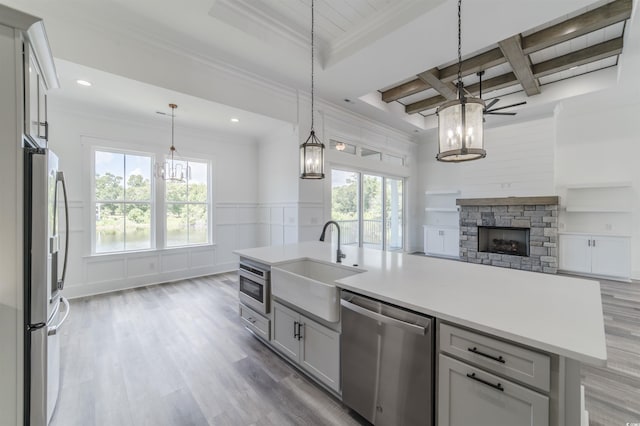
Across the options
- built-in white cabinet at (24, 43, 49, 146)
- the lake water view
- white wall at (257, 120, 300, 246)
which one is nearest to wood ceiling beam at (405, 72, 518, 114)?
white wall at (257, 120, 300, 246)

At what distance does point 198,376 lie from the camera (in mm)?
2201

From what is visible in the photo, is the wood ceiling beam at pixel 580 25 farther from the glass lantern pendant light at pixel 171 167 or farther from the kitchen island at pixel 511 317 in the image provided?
the glass lantern pendant light at pixel 171 167

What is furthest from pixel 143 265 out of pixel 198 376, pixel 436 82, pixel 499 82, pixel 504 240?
pixel 504 240

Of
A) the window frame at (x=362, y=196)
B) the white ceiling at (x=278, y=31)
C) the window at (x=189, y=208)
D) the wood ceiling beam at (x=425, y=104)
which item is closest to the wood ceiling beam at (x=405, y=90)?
the wood ceiling beam at (x=425, y=104)

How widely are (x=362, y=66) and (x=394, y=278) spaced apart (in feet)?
10.3

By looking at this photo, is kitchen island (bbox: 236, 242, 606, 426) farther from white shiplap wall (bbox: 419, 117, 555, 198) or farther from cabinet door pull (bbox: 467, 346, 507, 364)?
white shiplap wall (bbox: 419, 117, 555, 198)

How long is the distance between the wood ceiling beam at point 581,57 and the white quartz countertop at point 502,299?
161 inches

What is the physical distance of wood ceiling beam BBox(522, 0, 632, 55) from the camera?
284cm

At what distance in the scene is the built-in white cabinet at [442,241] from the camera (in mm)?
6844

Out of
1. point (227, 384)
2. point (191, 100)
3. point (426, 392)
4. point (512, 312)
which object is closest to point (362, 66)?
point (191, 100)

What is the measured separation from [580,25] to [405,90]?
2.34 metres

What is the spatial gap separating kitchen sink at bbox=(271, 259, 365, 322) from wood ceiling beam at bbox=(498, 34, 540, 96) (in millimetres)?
3647

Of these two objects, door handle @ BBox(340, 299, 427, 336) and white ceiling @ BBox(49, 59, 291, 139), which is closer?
door handle @ BBox(340, 299, 427, 336)

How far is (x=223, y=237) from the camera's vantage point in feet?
18.4
